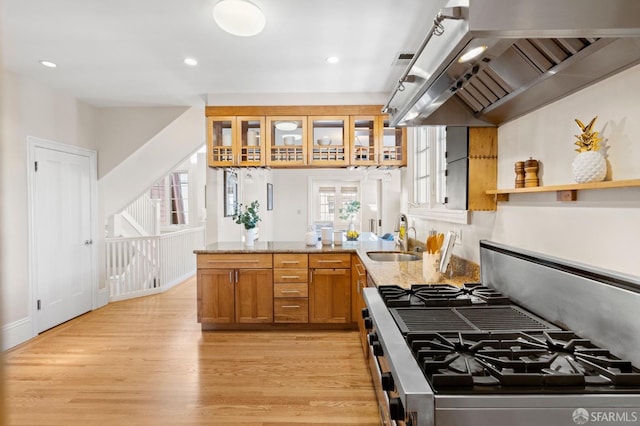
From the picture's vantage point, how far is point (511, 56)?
1.33 m

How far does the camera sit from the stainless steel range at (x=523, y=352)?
0.82 meters

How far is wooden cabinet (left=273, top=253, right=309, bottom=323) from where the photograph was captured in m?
3.52

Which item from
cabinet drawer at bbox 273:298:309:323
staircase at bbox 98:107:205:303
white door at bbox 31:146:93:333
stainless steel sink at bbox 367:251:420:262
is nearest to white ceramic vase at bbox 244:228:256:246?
cabinet drawer at bbox 273:298:309:323

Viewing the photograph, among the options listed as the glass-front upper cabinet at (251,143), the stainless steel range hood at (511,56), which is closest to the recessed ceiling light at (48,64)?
the glass-front upper cabinet at (251,143)

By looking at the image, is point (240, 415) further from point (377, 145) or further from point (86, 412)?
point (377, 145)

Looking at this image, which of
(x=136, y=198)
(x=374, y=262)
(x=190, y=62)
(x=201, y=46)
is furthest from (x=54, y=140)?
(x=374, y=262)

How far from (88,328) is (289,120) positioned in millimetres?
3122

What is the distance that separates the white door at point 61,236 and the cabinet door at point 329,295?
9.19 ft

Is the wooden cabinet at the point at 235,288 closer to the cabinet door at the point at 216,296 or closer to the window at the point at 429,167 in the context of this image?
the cabinet door at the point at 216,296

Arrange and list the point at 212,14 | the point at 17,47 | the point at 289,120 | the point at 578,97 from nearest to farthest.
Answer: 1. the point at 578,97
2. the point at 212,14
3. the point at 17,47
4. the point at 289,120

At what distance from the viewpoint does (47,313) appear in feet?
11.9

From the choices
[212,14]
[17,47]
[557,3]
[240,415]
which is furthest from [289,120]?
[557,3]

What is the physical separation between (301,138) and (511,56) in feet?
9.04

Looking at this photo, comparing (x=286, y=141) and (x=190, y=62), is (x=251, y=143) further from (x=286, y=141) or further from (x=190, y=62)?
(x=190, y=62)
